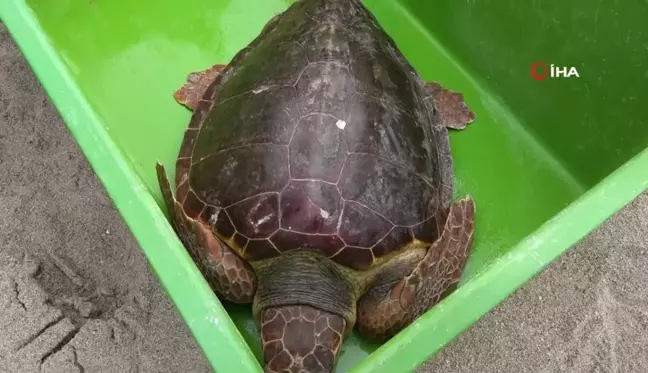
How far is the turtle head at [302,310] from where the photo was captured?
3.06ft

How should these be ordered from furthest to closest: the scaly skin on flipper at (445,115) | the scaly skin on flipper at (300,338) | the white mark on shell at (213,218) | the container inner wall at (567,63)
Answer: the scaly skin on flipper at (445,115), the container inner wall at (567,63), the white mark on shell at (213,218), the scaly skin on flipper at (300,338)

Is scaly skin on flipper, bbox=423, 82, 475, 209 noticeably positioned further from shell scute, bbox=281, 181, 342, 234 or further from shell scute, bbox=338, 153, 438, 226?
shell scute, bbox=281, 181, 342, 234

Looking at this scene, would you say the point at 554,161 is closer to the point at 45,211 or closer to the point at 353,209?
the point at 353,209

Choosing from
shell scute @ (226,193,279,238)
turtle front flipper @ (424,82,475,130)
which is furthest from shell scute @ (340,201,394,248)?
turtle front flipper @ (424,82,475,130)

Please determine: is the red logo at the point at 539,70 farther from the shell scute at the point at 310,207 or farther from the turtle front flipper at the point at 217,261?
the turtle front flipper at the point at 217,261

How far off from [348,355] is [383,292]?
0.46 feet

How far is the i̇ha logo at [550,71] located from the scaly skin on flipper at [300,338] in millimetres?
754

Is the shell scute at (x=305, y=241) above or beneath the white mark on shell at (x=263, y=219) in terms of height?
beneath

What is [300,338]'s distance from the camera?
943 millimetres

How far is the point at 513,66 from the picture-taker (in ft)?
4.54

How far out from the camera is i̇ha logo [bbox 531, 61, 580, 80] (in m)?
1.28

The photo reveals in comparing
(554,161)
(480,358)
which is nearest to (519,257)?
(480,358)

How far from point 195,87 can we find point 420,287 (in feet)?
2.23

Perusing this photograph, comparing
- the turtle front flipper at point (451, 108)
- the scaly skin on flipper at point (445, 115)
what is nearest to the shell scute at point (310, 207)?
the scaly skin on flipper at point (445, 115)
